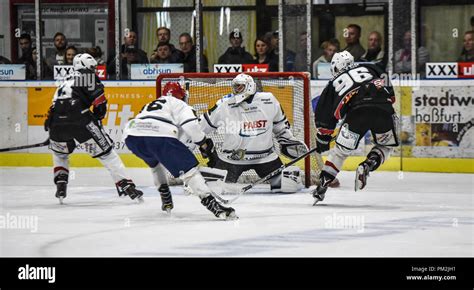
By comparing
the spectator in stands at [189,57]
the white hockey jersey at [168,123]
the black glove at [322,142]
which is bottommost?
the black glove at [322,142]

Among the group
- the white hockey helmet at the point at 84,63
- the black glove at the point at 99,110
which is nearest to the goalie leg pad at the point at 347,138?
the black glove at the point at 99,110

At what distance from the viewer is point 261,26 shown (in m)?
12.1

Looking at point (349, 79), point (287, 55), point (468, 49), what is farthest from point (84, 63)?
point (468, 49)

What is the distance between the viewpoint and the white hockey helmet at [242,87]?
31.2 ft

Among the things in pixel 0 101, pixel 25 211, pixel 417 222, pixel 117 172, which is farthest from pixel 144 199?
pixel 0 101

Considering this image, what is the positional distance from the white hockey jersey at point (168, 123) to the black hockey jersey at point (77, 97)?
117 centimetres

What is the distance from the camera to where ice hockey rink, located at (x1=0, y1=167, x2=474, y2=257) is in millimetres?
6457

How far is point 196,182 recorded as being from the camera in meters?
7.73

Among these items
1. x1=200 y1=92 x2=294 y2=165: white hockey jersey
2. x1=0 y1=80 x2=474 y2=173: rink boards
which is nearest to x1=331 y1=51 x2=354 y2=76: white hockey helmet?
x1=200 y1=92 x2=294 y2=165: white hockey jersey

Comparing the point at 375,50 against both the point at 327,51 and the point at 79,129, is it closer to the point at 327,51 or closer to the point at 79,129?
the point at 327,51

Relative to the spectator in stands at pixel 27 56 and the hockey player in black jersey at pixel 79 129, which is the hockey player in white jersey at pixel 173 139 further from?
the spectator in stands at pixel 27 56

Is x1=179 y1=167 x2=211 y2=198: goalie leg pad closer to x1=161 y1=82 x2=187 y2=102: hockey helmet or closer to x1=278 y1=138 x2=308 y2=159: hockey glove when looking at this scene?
x1=161 y1=82 x2=187 y2=102: hockey helmet

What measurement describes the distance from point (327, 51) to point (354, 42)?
1.04 feet
